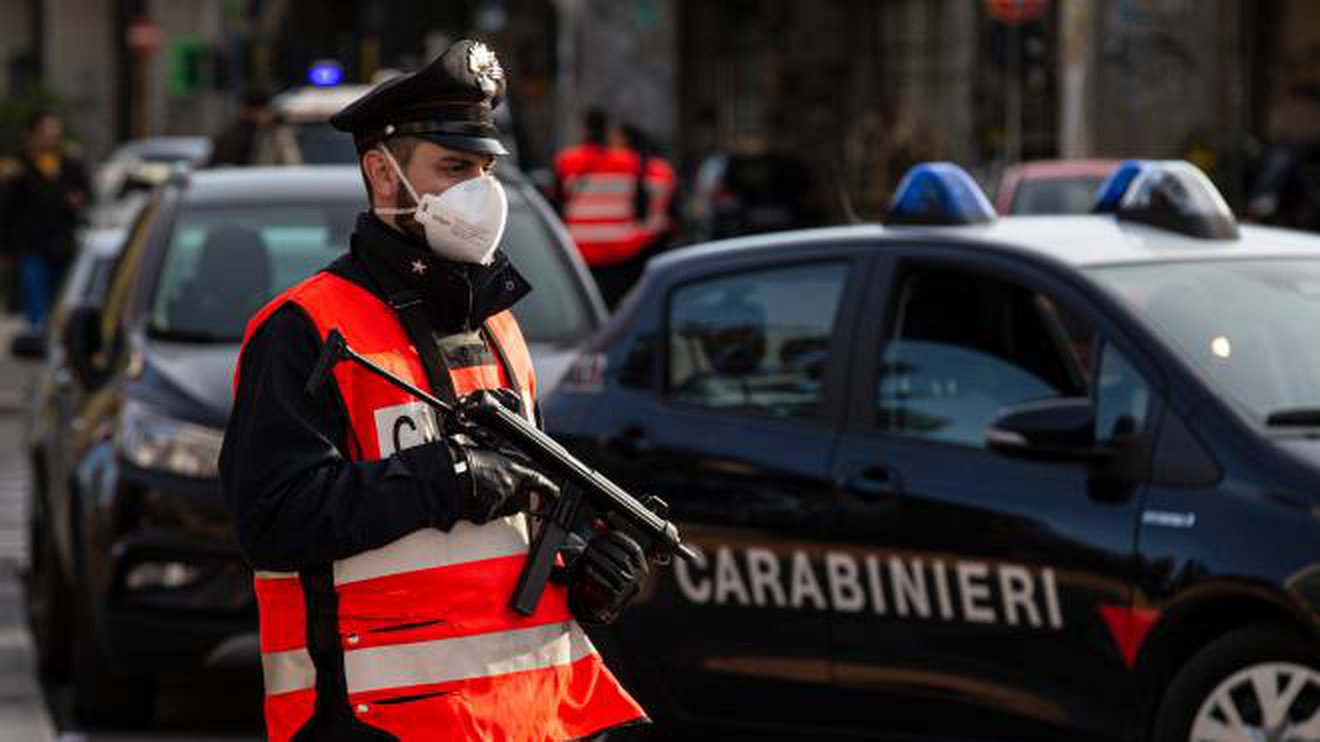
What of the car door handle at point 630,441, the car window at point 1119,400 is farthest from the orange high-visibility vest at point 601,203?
the car window at point 1119,400

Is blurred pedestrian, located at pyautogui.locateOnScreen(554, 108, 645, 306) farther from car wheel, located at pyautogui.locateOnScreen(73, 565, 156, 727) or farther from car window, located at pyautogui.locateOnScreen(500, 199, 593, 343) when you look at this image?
car wheel, located at pyautogui.locateOnScreen(73, 565, 156, 727)

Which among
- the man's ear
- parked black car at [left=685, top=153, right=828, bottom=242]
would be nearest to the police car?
the man's ear

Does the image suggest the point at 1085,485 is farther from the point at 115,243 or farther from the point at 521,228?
the point at 115,243

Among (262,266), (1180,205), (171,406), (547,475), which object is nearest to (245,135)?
(262,266)

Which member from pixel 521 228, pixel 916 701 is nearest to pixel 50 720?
pixel 521 228

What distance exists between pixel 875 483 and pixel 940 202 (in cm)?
76

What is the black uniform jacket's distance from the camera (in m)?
4.16

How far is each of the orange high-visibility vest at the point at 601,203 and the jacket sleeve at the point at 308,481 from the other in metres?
14.2

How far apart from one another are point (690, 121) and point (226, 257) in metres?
45.4

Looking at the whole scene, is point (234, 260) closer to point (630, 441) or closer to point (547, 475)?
point (630, 441)

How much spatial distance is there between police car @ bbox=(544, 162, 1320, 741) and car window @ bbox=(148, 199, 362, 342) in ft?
6.66

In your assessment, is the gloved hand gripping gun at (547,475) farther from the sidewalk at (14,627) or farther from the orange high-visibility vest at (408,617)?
the sidewalk at (14,627)

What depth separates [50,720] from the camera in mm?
9430

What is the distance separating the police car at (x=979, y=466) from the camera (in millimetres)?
6715
